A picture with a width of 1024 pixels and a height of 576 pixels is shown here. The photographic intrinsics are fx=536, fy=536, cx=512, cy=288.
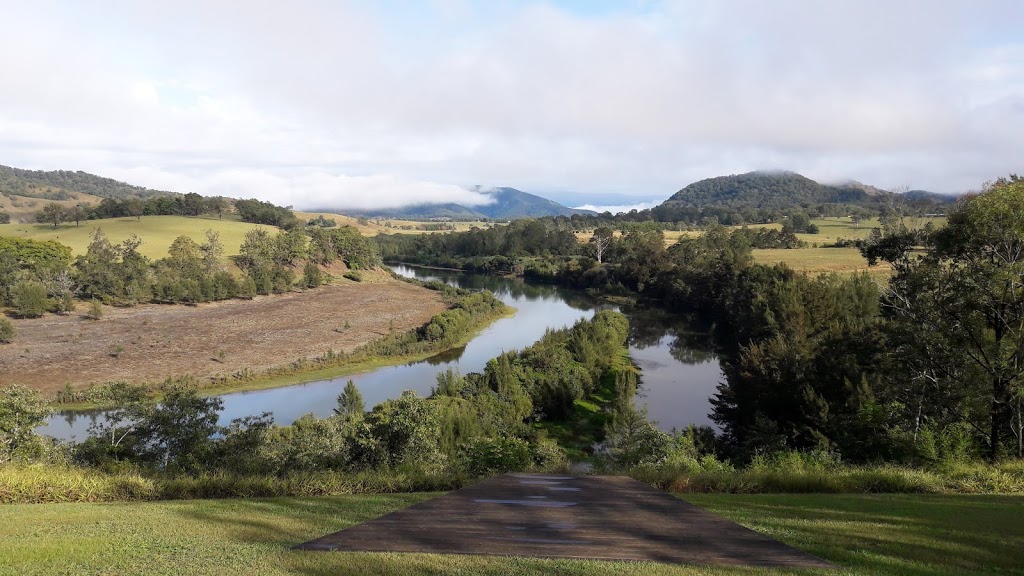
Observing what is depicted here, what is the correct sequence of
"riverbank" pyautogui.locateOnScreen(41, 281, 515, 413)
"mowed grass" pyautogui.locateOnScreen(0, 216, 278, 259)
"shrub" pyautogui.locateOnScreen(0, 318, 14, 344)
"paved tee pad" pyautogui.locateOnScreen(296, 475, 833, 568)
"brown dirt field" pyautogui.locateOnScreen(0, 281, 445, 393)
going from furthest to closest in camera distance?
"mowed grass" pyautogui.locateOnScreen(0, 216, 278, 259) < "shrub" pyautogui.locateOnScreen(0, 318, 14, 344) < "brown dirt field" pyautogui.locateOnScreen(0, 281, 445, 393) < "riverbank" pyautogui.locateOnScreen(41, 281, 515, 413) < "paved tee pad" pyautogui.locateOnScreen(296, 475, 833, 568)

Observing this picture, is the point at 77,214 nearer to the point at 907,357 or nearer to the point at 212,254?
the point at 212,254

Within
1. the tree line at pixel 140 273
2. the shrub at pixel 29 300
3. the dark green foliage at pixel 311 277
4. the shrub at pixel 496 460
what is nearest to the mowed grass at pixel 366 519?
the shrub at pixel 496 460

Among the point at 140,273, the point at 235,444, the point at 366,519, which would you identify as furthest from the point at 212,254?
the point at 366,519

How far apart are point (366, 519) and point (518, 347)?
4198cm

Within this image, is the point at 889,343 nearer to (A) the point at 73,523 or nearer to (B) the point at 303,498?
(B) the point at 303,498

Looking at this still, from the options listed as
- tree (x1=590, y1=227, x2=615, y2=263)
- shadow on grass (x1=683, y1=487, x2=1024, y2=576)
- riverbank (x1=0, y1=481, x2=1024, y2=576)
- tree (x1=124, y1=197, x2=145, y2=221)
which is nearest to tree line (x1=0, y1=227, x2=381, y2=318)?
tree (x1=124, y1=197, x2=145, y2=221)

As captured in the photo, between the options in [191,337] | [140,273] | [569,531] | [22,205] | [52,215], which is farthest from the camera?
[22,205]

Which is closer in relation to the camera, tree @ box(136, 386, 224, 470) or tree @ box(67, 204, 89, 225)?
tree @ box(136, 386, 224, 470)

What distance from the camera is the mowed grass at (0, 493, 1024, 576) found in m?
5.15

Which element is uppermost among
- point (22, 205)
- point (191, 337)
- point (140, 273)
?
point (22, 205)

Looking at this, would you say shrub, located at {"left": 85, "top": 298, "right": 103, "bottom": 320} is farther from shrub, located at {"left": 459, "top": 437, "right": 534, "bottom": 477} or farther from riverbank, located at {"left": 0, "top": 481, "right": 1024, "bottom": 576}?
shrub, located at {"left": 459, "top": 437, "right": 534, "bottom": 477}

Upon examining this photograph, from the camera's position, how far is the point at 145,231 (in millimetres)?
88375

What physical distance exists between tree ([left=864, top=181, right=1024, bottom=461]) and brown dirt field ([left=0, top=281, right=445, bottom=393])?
1505 inches

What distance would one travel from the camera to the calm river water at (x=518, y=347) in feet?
99.2
